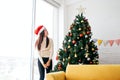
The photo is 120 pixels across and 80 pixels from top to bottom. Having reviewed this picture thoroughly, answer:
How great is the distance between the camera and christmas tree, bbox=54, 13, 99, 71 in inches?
144

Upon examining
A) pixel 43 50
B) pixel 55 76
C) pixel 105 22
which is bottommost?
pixel 55 76

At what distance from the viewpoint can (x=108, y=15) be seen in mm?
4477

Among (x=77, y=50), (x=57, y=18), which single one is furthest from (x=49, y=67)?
(x=57, y=18)

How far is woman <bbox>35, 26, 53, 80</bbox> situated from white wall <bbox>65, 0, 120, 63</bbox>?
1602 millimetres

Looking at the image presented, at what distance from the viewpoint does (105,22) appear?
4496mm

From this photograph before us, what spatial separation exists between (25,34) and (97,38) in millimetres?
1944

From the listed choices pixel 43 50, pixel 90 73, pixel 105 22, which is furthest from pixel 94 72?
pixel 105 22

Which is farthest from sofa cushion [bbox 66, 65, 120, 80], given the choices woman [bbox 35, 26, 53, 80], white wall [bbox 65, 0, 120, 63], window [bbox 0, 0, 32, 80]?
white wall [bbox 65, 0, 120, 63]

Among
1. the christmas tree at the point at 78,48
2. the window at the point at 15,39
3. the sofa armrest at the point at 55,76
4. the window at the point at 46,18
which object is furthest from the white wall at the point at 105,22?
the sofa armrest at the point at 55,76

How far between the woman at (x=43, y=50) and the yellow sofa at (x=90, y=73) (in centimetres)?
67

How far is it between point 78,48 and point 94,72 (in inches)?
38.5

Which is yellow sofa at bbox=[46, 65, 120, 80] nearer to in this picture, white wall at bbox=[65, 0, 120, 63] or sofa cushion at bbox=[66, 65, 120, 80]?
sofa cushion at bbox=[66, 65, 120, 80]

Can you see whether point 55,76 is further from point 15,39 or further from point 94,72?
point 15,39

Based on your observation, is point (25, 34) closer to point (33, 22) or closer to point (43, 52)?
point (33, 22)
